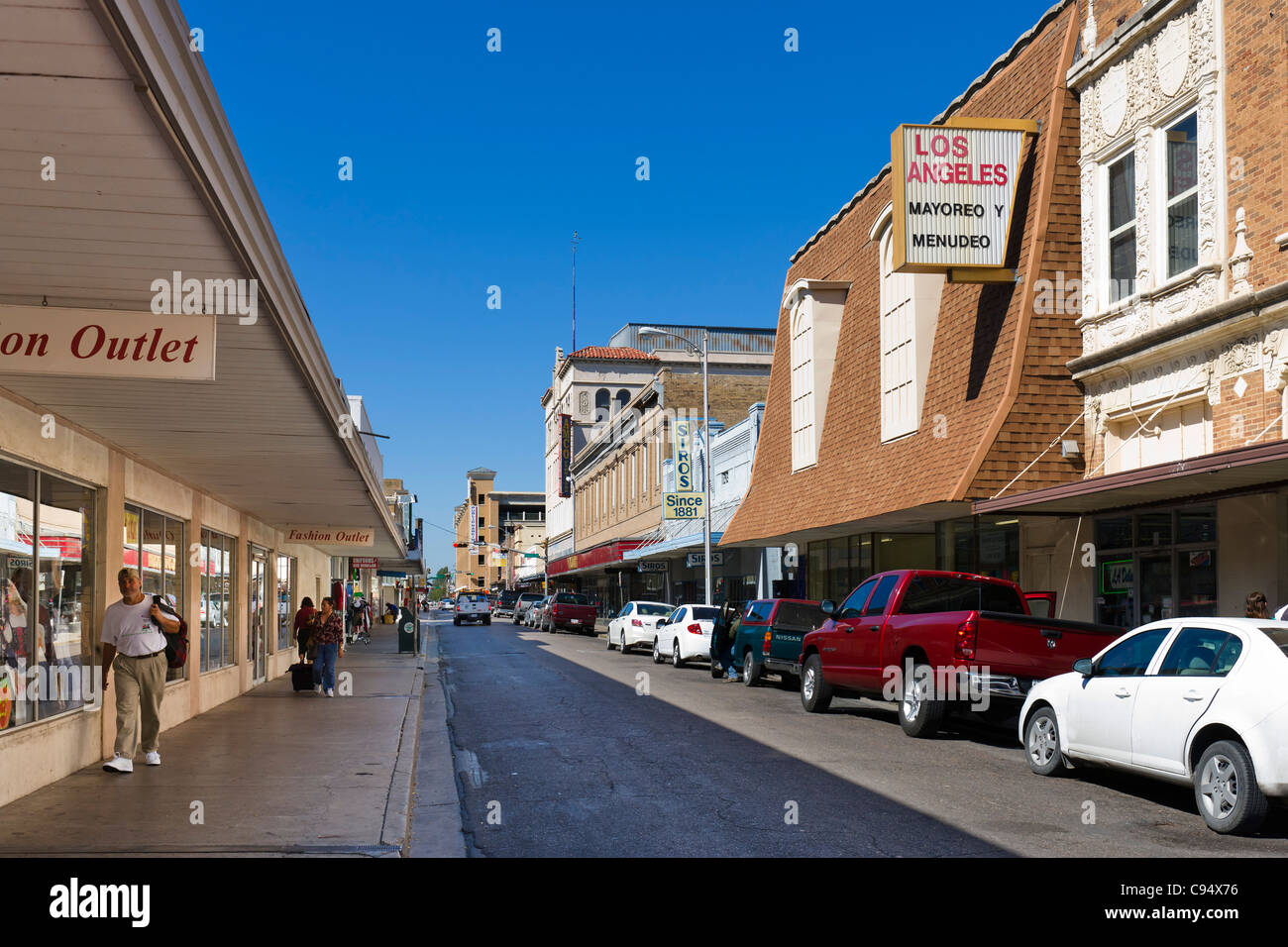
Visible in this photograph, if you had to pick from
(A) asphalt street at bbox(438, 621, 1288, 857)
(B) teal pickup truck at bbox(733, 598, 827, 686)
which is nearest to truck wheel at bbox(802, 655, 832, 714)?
(A) asphalt street at bbox(438, 621, 1288, 857)

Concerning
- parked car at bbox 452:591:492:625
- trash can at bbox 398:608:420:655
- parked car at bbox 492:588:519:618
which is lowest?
parked car at bbox 492:588:519:618

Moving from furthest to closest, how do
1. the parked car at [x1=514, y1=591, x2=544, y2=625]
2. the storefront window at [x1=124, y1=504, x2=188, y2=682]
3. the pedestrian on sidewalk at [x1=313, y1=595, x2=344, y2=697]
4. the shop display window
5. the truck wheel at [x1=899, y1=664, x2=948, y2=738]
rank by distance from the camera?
the parked car at [x1=514, y1=591, x2=544, y2=625] < the pedestrian on sidewalk at [x1=313, y1=595, x2=344, y2=697] < the truck wheel at [x1=899, y1=664, x2=948, y2=738] < the storefront window at [x1=124, y1=504, x2=188, y2=682] < the shop display window

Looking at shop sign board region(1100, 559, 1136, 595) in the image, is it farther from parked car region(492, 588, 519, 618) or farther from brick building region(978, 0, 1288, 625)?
parked car region(492, 588, 519, 618)

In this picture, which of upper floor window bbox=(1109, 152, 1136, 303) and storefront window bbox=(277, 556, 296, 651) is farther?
storefront window bbox=(277, 556, 296, 651)

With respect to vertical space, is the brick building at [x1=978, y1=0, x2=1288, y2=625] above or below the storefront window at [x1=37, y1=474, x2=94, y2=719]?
above

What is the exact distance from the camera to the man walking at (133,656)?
1162 cm

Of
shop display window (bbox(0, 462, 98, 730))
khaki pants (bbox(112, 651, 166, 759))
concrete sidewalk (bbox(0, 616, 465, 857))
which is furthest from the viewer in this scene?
khaki pants (bbox(112, 651, 166, 759))

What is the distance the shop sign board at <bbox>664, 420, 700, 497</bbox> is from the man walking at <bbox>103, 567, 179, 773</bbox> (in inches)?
1286

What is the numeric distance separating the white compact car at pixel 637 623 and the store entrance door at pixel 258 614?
1252 cm

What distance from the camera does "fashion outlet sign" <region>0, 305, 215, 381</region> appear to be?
795 centimetres

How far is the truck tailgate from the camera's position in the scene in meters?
13.4

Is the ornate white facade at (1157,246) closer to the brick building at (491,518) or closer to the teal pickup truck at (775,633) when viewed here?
the teal pickup truck at (775,633)

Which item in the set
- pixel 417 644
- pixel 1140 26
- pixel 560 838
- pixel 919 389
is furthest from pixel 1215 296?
pixel 417 644
